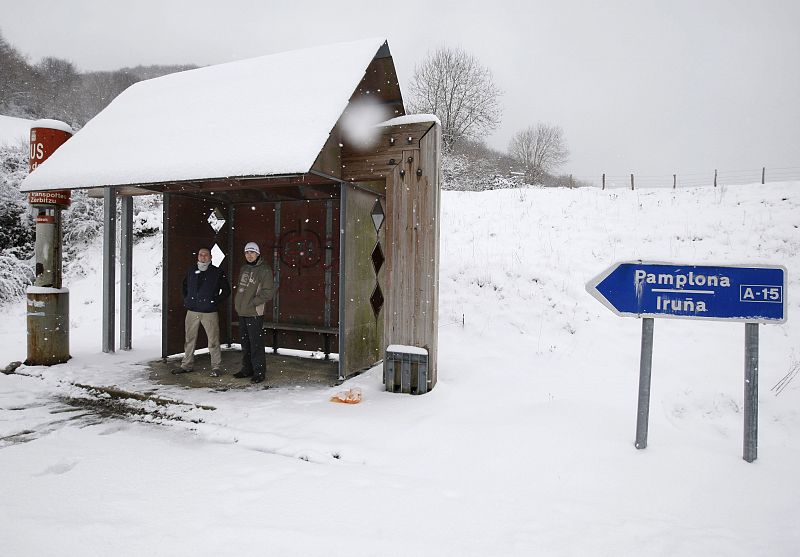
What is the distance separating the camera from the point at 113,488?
3.45 meters

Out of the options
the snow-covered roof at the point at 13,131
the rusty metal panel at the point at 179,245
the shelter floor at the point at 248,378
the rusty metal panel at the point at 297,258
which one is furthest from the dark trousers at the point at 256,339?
the snow-covered roof at the point at 13,131

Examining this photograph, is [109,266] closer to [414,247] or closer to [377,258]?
[377,258]

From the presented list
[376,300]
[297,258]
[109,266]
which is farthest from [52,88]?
[376,300]

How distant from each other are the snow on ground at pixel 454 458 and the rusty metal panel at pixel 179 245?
635 mm

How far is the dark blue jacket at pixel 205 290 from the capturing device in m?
6.84

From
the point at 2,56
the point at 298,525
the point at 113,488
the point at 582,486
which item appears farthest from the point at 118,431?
the point at 2,56

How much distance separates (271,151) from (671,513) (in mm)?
5013

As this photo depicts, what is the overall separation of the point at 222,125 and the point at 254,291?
226 centimetres

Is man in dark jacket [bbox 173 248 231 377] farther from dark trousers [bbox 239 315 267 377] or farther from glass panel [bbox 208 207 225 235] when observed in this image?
glass panel [bbox 208 207 225 235]

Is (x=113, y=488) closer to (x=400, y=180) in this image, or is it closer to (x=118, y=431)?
(x=118, y=431)

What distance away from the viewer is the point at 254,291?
6445mm

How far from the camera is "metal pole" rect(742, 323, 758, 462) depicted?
4020 mm

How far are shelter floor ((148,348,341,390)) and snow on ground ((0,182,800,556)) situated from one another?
338 mm

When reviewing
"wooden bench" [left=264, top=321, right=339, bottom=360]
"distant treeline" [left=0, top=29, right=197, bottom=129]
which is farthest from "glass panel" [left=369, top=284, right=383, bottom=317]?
"distant treeline" [left=0, top=29, right=197, bottom=129]
